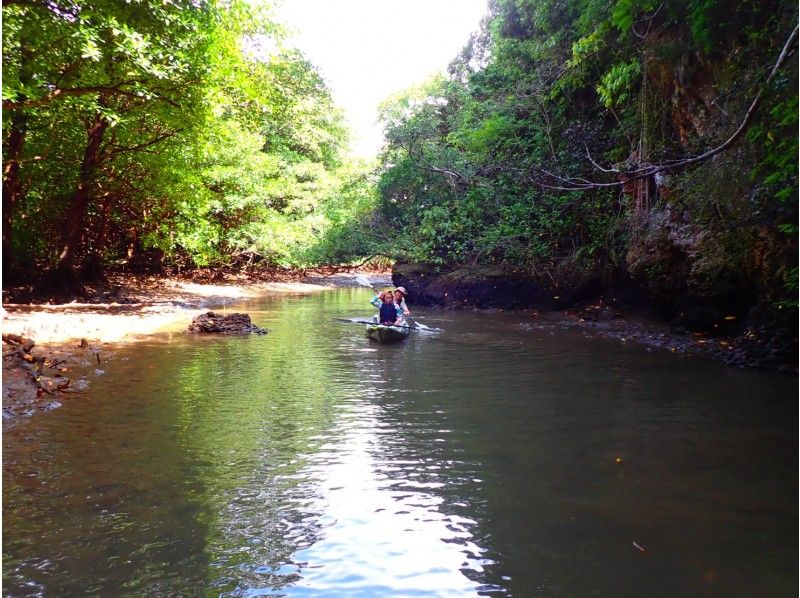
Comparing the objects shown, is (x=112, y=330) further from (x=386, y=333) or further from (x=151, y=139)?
(x=151, y=139)

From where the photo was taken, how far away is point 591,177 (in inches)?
622

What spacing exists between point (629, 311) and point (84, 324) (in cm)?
1243

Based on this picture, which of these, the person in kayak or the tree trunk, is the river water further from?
the tree trunk

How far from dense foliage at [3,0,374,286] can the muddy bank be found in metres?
7.53

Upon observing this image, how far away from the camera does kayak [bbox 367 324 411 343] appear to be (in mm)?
12773

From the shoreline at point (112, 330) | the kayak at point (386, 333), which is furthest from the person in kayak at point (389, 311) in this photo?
the shoreline at point (112, 330)

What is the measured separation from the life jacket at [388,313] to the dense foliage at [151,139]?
18.3ft

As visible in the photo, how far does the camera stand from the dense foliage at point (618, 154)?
7848 mm

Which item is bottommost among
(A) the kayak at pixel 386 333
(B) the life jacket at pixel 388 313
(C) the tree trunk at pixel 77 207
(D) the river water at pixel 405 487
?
(D) the river water at pixel 405 487

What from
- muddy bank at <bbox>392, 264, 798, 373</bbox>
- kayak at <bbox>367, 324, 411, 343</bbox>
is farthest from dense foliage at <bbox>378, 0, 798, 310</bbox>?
kayak at <bbox>367, 324, 411, 343</bbox>

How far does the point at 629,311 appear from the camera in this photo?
1495 centimetres

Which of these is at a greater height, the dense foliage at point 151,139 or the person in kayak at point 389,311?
the dense foliage at point 151,139

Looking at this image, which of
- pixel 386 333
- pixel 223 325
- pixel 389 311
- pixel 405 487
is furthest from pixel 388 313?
pixel 405 487

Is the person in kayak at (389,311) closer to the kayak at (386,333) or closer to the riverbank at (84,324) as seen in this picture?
the kayak at (386,333)
